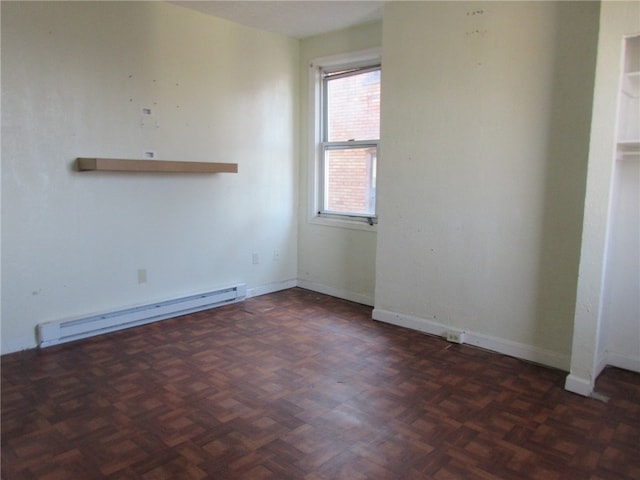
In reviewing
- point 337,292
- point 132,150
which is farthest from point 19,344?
point 337,292

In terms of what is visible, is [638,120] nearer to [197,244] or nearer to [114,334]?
[197,244]

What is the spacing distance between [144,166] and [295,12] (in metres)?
1.87

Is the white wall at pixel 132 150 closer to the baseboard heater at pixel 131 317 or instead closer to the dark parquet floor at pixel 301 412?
the baseboard heater at pixel 131 317

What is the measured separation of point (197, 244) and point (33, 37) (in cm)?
199

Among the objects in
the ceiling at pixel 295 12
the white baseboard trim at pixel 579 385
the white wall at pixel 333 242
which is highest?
the ceiling at pixel 295 12

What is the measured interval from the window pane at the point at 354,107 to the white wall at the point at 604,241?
6.87 feet

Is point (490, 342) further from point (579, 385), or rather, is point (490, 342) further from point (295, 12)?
point (295, 12)

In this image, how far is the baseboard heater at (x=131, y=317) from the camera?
3.32 meters

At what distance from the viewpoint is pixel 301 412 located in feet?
8.10

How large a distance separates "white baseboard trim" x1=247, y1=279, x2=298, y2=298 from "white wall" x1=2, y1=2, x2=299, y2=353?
5 centimetres

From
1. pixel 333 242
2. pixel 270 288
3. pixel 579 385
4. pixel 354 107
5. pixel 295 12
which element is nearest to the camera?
pixel 579 385

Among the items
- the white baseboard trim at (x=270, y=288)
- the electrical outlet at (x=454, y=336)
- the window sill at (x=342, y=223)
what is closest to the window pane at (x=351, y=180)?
the window sill at (x=342, y=223)

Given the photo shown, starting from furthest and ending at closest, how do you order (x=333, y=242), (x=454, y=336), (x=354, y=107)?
1. (x=333, y=242)
2. (x=354, y=107)
3. (x=454, y=336)

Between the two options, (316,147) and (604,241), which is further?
(316,147)
